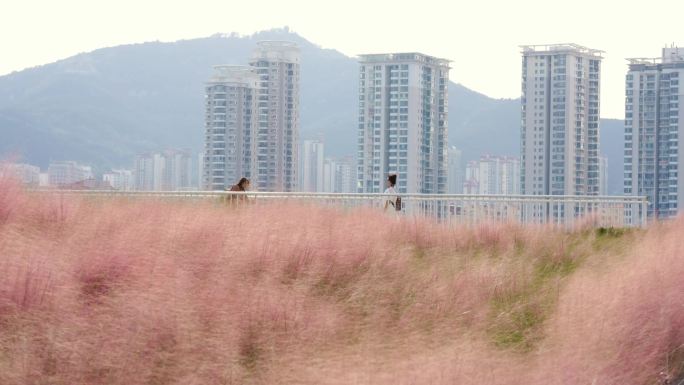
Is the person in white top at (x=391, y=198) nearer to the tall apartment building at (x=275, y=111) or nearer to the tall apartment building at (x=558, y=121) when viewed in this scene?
the tall apartment building at (x=275, y=111)

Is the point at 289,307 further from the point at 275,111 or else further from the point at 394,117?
the point at 394,117

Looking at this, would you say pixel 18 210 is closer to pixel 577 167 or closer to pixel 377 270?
pixel 377 270

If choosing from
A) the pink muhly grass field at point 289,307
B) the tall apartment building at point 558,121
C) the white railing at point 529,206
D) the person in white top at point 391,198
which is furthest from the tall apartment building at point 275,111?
the pink muhly grass field at point 289,307

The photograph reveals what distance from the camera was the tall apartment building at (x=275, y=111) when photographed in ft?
462

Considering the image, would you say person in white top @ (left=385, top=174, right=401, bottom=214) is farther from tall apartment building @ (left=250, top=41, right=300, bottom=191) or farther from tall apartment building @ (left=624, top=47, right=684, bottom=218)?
tall apartment building @ (left=624, top=47, right=684, bottom=218)

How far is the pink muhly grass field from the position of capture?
6031 mm

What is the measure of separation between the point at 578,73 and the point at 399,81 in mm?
26265

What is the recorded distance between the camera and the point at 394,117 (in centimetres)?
14462

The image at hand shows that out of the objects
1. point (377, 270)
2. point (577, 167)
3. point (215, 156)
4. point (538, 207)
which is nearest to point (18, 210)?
point (377, 270)

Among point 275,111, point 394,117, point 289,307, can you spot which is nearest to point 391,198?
point 289,307

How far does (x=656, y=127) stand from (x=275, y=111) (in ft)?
170

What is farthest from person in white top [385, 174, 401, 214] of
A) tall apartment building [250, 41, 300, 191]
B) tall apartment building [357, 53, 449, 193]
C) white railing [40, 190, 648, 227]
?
tall apartment building [357, 53, 449, 193]

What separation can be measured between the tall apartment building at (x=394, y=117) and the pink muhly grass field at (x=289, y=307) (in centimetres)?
13153

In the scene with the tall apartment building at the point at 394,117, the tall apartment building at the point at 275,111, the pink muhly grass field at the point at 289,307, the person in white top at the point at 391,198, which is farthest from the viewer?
the tall apartment building at the point at 394,117
